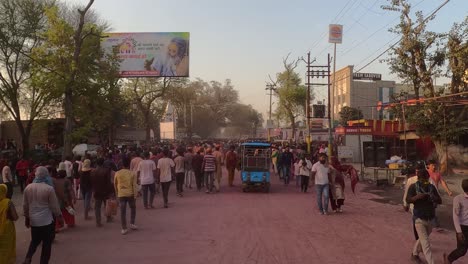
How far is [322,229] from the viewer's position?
10102 mm

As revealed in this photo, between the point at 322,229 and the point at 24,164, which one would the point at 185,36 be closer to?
the point at 24,164

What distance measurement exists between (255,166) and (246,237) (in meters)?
9.14

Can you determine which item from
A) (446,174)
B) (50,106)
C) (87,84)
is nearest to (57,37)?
(87,84)

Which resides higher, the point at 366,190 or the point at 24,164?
the point at 24,164

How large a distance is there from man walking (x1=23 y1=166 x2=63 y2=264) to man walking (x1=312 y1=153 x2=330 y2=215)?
724 centimetres

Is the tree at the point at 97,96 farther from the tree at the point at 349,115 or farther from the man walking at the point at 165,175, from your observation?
the tree at the point at 349,115

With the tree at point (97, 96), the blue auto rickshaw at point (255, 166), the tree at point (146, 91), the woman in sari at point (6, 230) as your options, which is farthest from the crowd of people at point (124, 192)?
the tree at point (146, 91)

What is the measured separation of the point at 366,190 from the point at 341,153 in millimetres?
9510

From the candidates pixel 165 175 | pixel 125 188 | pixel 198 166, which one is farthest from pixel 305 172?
pixel 125 188

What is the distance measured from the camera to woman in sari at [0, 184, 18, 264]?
19.4ft

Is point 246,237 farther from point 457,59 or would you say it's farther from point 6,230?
point 457,59

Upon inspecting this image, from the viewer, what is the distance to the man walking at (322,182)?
40.2ft

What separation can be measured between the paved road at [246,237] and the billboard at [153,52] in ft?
69.1

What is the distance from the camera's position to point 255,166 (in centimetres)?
1819
